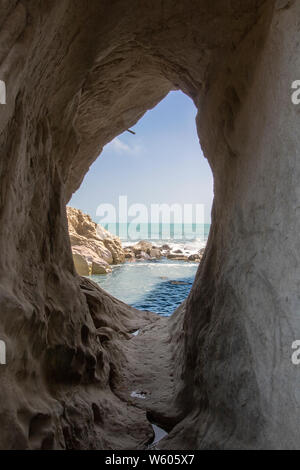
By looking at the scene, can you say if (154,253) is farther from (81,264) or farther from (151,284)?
(151,284)

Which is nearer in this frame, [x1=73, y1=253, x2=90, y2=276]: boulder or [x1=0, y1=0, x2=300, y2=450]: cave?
[x1=0, y1=0, x2=300, y2=450]: cave

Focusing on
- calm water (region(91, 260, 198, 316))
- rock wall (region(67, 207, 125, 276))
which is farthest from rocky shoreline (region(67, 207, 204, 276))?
calm water (region(91, 260, 198, 316))

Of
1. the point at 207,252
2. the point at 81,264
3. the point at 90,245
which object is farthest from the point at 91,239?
the point at 207,252

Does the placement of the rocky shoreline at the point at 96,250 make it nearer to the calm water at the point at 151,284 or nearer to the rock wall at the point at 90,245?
the rock wall at the point at 90,245

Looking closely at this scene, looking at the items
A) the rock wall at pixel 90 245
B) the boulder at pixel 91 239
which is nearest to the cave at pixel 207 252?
the rock wall at pixel 90 245

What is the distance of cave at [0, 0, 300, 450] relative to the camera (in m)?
1.98

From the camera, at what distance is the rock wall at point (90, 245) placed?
60.7ft

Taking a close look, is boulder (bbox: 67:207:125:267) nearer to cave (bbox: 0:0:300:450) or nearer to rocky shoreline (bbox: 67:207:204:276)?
rocky shoreline (bbox: 67:207:204:276)

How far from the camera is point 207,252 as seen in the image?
436cm

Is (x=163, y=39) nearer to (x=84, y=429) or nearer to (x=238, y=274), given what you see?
(x=238, y=274)

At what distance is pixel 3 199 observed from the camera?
7.23 feet

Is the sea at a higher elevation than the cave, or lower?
lower

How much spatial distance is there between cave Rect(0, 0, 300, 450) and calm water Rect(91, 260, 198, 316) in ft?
20.6
